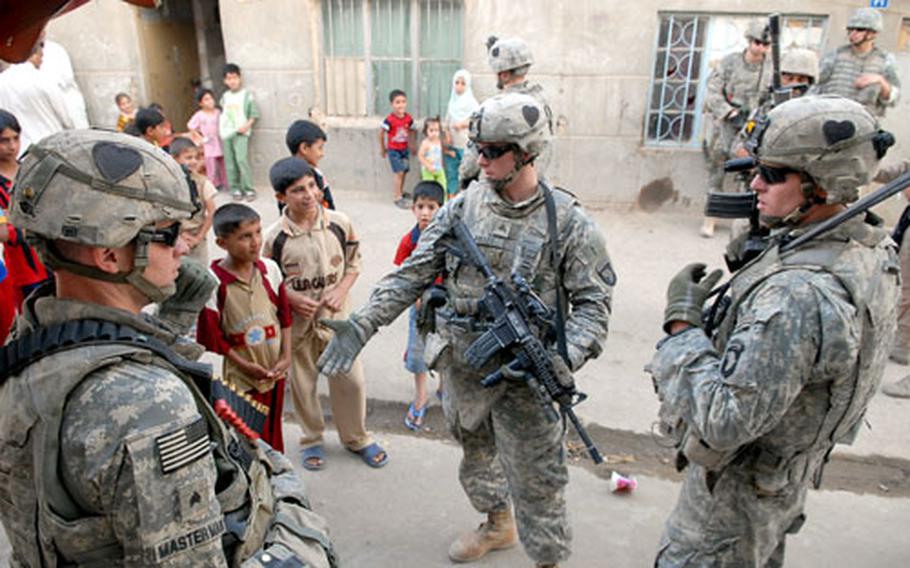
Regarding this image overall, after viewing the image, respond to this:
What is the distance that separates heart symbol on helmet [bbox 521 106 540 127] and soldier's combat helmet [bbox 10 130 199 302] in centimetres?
154

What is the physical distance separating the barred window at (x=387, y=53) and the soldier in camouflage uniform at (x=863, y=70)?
4194 millimetres

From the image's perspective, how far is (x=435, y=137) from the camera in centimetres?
812

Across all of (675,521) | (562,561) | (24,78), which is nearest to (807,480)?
(675,521)

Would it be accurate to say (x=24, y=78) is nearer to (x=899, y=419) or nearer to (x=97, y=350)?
(x=97, y=350)

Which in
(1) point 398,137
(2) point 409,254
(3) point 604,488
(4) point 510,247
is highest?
(4) point 510,247

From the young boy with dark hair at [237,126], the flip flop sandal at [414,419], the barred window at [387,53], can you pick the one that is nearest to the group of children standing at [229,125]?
the young boy with dark hair at [237,126]

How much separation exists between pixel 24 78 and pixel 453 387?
6.35 meters

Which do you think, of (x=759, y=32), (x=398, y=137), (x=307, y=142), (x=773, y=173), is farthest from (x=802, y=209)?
(x=398, y=137)

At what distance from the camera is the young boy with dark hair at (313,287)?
137 inches

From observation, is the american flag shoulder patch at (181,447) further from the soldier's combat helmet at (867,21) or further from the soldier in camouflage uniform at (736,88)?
the soldier's combat helmet at (867,21)

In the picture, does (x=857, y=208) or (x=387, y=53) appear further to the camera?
(x=387, y=53)

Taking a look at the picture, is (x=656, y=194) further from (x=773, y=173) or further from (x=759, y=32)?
(x=773, y=173)

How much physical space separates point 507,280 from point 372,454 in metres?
1.65

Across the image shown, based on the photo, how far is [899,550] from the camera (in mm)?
3234
